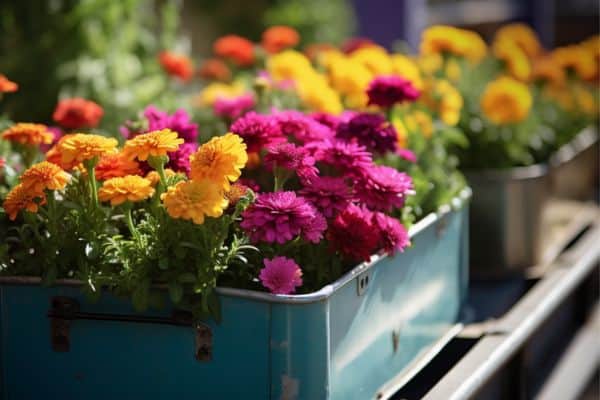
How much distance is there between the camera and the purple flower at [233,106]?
2.09 metres

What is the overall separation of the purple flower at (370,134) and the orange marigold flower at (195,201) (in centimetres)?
49

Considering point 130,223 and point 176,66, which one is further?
point 176,66

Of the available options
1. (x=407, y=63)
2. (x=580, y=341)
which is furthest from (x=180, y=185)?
(x=580, y=341)

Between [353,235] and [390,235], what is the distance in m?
0.10

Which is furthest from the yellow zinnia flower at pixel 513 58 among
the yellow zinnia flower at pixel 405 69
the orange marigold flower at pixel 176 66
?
the orange marigold flower at pixel 176 66

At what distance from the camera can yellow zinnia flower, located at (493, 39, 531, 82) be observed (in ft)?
9.94

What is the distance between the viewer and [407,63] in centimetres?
251

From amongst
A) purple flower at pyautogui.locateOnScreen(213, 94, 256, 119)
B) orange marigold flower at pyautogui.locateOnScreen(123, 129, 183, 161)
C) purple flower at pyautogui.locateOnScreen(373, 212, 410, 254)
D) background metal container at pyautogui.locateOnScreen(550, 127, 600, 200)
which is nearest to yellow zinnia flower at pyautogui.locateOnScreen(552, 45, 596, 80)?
background metal container at pyautogui.locateOnScreen(550, 127, 600, 200)

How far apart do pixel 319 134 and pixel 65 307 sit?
571mm

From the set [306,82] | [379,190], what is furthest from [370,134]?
[306,82]

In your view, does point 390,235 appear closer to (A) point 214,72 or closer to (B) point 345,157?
(B) point 345,157

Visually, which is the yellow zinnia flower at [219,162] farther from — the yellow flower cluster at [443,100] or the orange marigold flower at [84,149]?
the yellow flower cluster at [443,100]

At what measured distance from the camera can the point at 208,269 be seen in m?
1.29

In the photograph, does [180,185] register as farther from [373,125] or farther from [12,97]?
[12,97]
